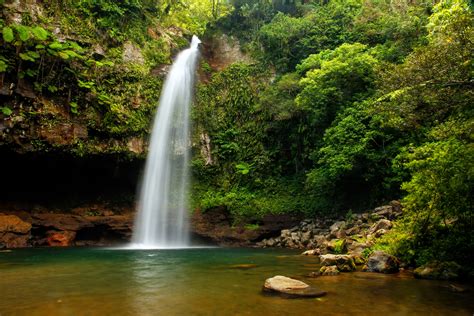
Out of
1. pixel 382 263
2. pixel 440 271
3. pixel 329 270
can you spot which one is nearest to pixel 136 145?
pixel 329 270

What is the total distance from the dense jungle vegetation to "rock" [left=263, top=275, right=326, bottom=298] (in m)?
4.30

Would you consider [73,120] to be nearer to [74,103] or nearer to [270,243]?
[74,103]

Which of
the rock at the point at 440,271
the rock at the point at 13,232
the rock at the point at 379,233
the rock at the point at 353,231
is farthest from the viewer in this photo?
the rock at the point at 13,232

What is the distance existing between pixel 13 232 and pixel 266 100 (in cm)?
1692

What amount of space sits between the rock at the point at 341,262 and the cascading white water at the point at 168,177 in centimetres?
1315

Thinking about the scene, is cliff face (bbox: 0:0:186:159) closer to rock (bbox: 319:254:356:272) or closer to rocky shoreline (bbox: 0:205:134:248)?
rocky shoreline (bbox: 0:205:134:248)

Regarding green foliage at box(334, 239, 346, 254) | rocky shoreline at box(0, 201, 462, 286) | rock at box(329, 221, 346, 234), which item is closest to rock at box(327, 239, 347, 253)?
green foliage at box(334, 239, 346, 254)

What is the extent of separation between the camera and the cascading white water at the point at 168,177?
22.8 meters

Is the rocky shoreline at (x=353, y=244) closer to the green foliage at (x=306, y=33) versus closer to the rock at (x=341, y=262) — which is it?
the rock at (x=341, y=262)

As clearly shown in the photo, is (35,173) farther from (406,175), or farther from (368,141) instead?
(406,175)

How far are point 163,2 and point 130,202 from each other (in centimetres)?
1851

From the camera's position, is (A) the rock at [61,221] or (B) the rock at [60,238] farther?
(A) the rock at [61,221]

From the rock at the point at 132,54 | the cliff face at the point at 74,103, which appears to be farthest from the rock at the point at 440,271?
the rock at the point at 132,54

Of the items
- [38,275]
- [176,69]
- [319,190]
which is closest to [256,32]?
[176,69]
